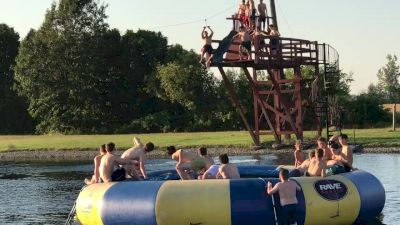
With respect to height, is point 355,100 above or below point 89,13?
below

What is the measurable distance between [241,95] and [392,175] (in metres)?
39.4

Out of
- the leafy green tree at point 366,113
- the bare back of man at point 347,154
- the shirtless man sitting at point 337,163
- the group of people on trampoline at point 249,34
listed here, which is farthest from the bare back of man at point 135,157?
the leafy green tree at point 366,113

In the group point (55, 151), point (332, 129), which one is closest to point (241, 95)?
point (55, 151)

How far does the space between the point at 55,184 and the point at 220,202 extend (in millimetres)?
14773

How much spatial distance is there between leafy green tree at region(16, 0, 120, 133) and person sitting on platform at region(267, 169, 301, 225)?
5351 cm

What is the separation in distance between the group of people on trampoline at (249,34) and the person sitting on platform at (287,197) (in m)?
19.9

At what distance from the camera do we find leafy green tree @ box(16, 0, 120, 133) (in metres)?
69.9

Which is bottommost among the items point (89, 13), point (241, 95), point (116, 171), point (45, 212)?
point (45, 212)

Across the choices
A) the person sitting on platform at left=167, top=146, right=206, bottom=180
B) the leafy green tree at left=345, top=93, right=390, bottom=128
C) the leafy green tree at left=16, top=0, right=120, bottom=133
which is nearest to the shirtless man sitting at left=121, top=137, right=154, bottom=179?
the person sitting on platform at left=167, top=146, right=206, bottom=180

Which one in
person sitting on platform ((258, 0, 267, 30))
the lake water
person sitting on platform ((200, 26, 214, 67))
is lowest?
the lake water

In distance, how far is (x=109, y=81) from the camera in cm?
7181

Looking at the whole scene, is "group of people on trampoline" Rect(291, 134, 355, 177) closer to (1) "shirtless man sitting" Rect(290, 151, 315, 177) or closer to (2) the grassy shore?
(1) "shirtless man sitting" Rect(290, 151, 315, 177)

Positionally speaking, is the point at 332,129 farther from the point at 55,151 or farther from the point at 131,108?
the point at 131,108

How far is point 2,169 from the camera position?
128 ft
